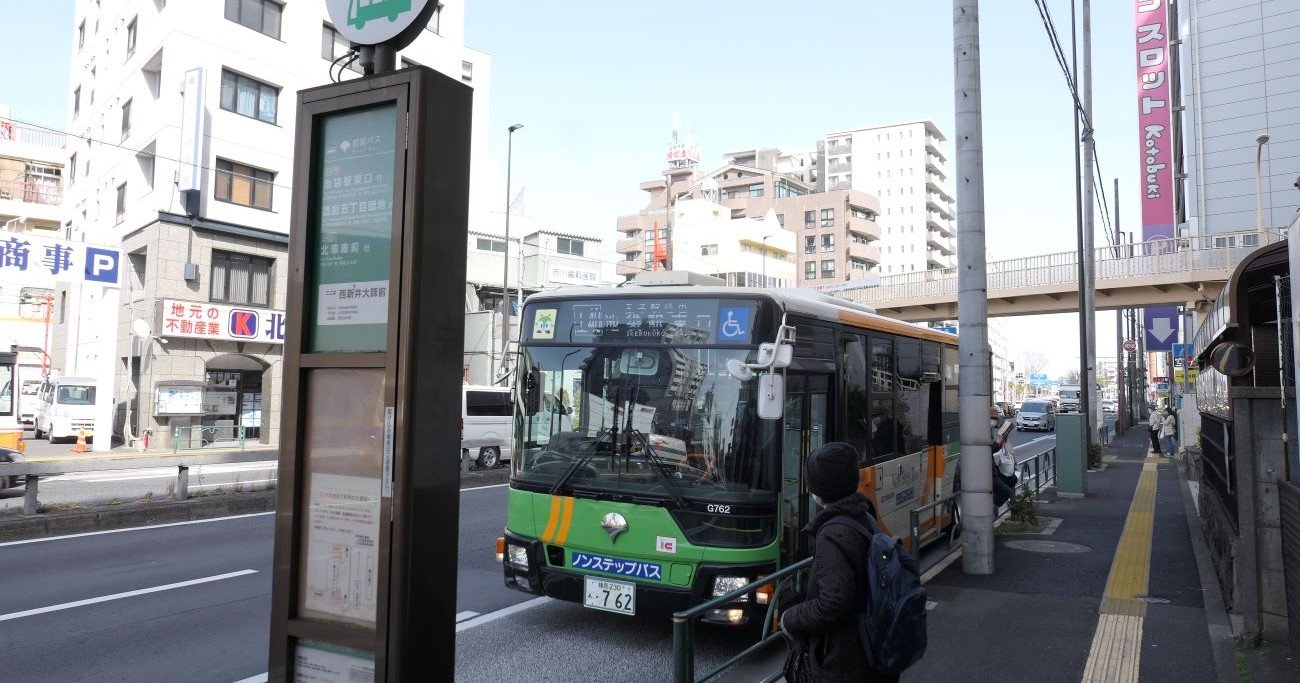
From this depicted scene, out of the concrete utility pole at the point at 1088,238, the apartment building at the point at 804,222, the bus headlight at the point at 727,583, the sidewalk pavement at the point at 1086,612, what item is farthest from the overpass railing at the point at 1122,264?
the apartment building at the point at 804,222

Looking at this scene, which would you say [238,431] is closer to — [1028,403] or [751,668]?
[751,668]

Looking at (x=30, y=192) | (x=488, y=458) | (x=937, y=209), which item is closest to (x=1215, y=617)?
(x=488, y=458)

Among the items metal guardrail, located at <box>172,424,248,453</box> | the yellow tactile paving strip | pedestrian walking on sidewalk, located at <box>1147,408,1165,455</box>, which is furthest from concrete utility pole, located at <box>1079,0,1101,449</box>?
metal guardrail, located at <box>172,424,248,453</box>

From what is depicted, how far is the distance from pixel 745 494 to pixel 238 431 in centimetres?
2475

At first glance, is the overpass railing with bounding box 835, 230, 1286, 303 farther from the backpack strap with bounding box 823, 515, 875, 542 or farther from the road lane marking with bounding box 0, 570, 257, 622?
the backpack strap with bounding box 823, 515, 875, 542

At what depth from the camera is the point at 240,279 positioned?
90.9 feet

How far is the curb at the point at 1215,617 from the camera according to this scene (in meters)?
5.64

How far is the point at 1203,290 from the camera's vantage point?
26812mm

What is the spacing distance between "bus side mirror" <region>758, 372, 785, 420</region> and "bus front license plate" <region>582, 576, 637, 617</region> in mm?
1640

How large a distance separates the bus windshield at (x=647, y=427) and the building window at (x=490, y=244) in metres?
37.9

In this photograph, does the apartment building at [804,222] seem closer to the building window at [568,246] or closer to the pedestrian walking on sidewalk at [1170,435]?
the building window at [568,246]

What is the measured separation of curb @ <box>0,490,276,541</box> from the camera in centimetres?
1129

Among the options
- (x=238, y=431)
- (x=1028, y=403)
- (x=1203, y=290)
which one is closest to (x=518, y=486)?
(x=238, y=431)

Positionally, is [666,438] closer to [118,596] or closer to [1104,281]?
[118,596]
